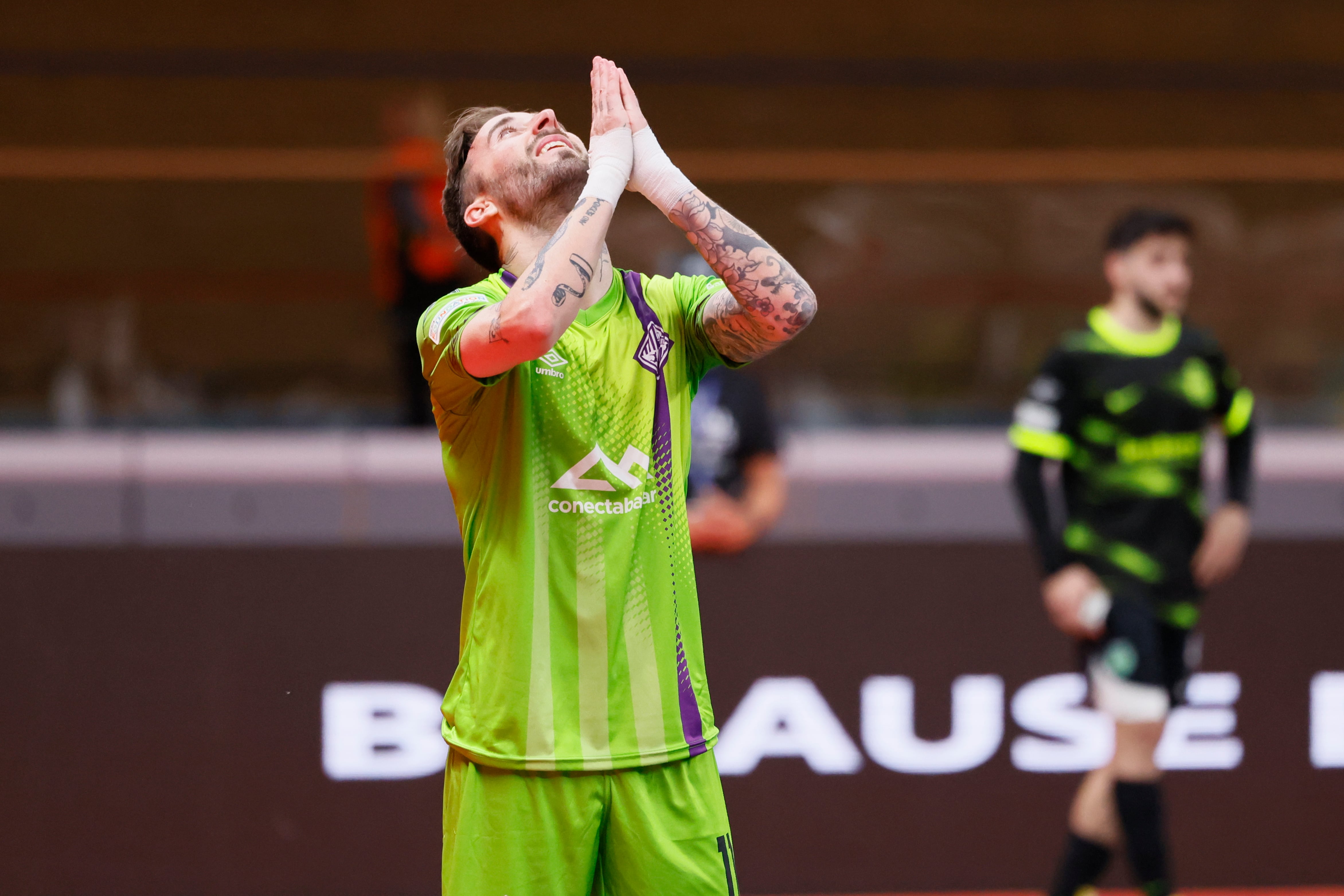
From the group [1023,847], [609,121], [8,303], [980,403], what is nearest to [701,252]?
[609,121]

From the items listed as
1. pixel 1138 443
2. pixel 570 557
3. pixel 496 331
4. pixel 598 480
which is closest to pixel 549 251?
pixel 496 331

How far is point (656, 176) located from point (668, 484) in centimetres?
48

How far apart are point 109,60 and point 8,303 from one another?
79.5 inches

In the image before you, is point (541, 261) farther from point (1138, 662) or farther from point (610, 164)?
point (1138, 662)

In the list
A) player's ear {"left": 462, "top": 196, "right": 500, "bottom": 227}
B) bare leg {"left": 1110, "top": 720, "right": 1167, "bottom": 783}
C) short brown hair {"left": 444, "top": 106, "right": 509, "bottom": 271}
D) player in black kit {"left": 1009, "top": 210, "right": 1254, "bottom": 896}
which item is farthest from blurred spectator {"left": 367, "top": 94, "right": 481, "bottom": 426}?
player's ear {"left": 462, "top": 196, "right": 500, "bottom": 227}

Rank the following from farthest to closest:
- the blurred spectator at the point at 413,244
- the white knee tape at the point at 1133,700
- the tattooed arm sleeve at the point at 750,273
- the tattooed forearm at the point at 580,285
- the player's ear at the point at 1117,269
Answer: the blurred spectator at the point at 413,244
the player's ear at the point at 1117,269
the white knee tape at the point at 1133,700
the tattooed arm sleeve at the point at 750,273
the tattooed forearm at the point at 580,285

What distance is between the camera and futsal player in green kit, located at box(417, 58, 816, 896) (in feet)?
6.62

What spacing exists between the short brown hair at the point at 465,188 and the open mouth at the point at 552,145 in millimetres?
98

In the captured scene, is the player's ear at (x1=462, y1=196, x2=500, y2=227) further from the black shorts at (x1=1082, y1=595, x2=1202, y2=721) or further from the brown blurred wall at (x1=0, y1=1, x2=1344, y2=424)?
the brown blurred wall at (x1=0, y1=1, x2=1344, y2=424)

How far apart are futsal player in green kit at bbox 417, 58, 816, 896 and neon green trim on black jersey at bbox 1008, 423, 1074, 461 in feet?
6.17

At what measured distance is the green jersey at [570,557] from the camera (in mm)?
2045

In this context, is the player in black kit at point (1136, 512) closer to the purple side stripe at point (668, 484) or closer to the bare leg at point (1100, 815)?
Answer: the bare leg at point (1100, 815)

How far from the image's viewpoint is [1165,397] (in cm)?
373

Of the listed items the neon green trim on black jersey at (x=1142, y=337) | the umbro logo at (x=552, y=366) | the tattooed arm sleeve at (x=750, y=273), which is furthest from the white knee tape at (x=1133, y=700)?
the umbro logo at (x=552, y=366)
